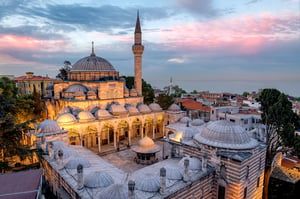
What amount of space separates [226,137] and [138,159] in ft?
32.7

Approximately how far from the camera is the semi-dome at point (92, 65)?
92.7ft

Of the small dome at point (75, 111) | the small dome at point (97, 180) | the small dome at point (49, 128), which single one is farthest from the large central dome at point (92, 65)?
the small dome at point (97, 180)

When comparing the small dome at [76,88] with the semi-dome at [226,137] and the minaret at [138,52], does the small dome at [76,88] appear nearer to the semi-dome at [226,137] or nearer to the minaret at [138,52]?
the minaret at [138,52]

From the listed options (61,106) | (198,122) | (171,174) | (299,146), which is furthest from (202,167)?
(61,106)

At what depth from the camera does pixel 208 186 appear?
12.4 m

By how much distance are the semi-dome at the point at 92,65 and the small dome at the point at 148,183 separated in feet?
70.4

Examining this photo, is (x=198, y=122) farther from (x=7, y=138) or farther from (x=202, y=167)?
(x=7, y=138)

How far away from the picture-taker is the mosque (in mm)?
10616

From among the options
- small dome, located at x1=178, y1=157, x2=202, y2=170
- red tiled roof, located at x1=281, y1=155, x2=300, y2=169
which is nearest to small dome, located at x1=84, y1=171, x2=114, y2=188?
small dome, located at x1=178, y1=157, x2=202, y2=170

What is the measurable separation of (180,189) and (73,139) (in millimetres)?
15795

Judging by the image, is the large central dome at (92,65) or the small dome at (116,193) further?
the large central dome at (92,65)

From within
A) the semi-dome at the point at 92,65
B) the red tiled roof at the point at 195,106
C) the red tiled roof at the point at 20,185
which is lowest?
the red tiled roof at the point at 20,185

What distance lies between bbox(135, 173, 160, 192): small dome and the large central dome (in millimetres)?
21468

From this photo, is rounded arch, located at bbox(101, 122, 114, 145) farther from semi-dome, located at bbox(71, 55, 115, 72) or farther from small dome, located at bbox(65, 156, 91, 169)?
small dome, located at bbox(65, 156, 91, 169)
